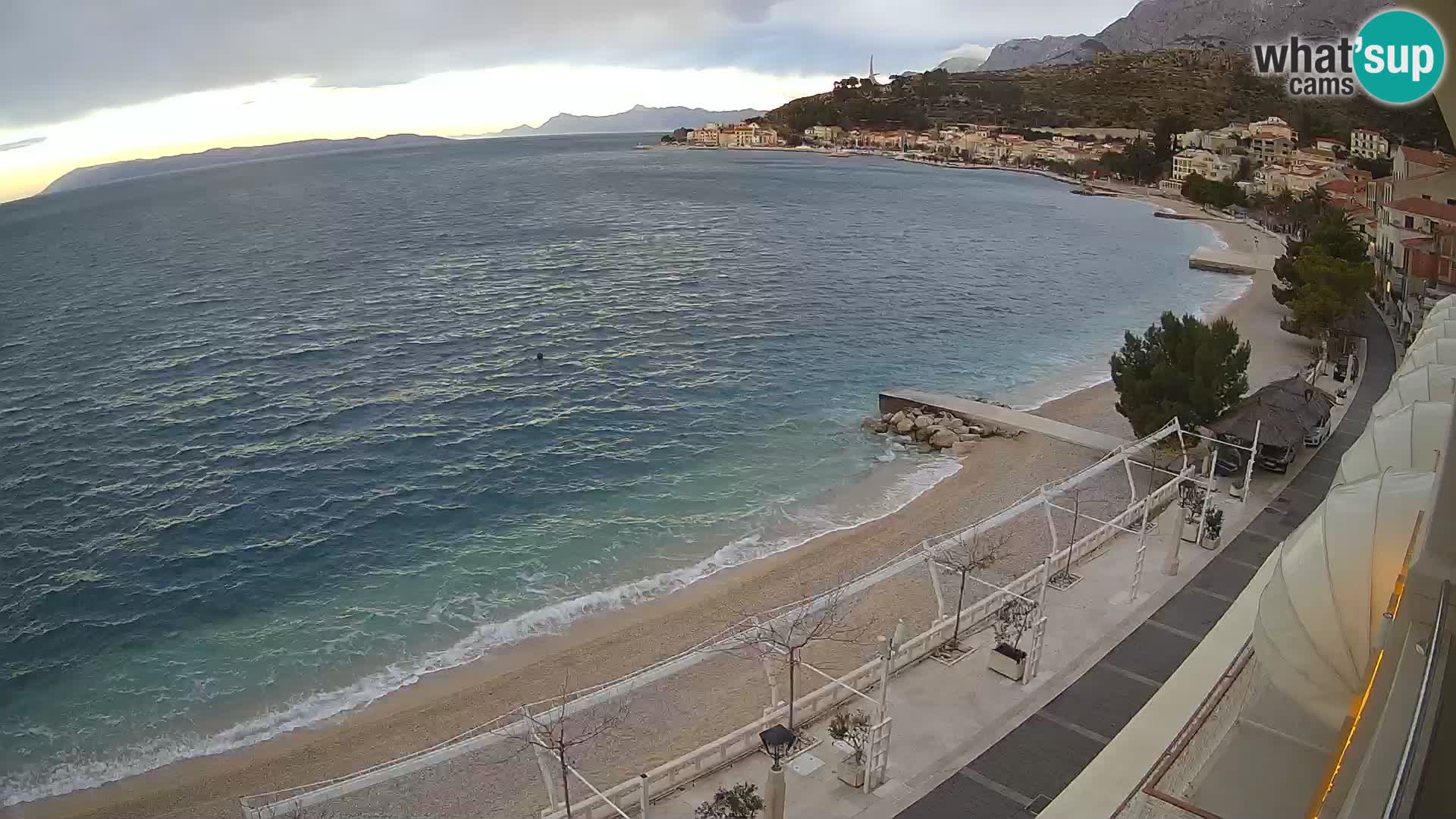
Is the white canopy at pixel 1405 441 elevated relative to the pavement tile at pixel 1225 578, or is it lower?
elevated

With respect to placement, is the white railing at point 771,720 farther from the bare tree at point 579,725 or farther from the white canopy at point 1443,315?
the white canopy at point 1443,315

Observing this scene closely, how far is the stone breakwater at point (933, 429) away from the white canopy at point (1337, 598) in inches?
791

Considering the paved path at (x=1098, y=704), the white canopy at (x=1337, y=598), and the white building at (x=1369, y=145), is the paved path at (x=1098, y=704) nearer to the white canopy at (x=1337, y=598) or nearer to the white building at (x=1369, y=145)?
the white canopy at (x=1337, y=598)

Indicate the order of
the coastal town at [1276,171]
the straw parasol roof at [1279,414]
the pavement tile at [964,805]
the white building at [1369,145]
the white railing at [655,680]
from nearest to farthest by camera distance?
the white railing at [655,680] → the pavement tile at [964,805] → the straw parasol roof at [1279,414] → the coastal town at [1276,171] → the white building at [1369,145]

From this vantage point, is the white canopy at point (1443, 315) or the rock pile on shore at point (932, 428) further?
the rock pile on shore at point (932, 428)

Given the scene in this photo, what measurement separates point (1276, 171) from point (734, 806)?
4025 inches

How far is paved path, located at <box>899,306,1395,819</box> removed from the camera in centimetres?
1114

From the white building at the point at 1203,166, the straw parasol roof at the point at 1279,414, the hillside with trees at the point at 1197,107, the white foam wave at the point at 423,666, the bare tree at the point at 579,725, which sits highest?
the hillside with trees at the point at 1197,107

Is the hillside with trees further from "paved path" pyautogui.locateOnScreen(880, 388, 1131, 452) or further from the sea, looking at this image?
"paved path" pyautogui.locateOnScreen(880, 388, 1131, 452)

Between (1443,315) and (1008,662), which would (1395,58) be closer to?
(1443,315)

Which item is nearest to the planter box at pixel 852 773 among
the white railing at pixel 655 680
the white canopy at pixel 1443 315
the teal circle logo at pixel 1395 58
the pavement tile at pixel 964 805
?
the pavement tile at pixel 964 805

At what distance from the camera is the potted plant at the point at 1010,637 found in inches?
534

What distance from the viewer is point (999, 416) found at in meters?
30.2

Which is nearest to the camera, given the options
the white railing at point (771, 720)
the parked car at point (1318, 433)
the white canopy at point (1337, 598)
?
the white canopy at point (1337, 598)
